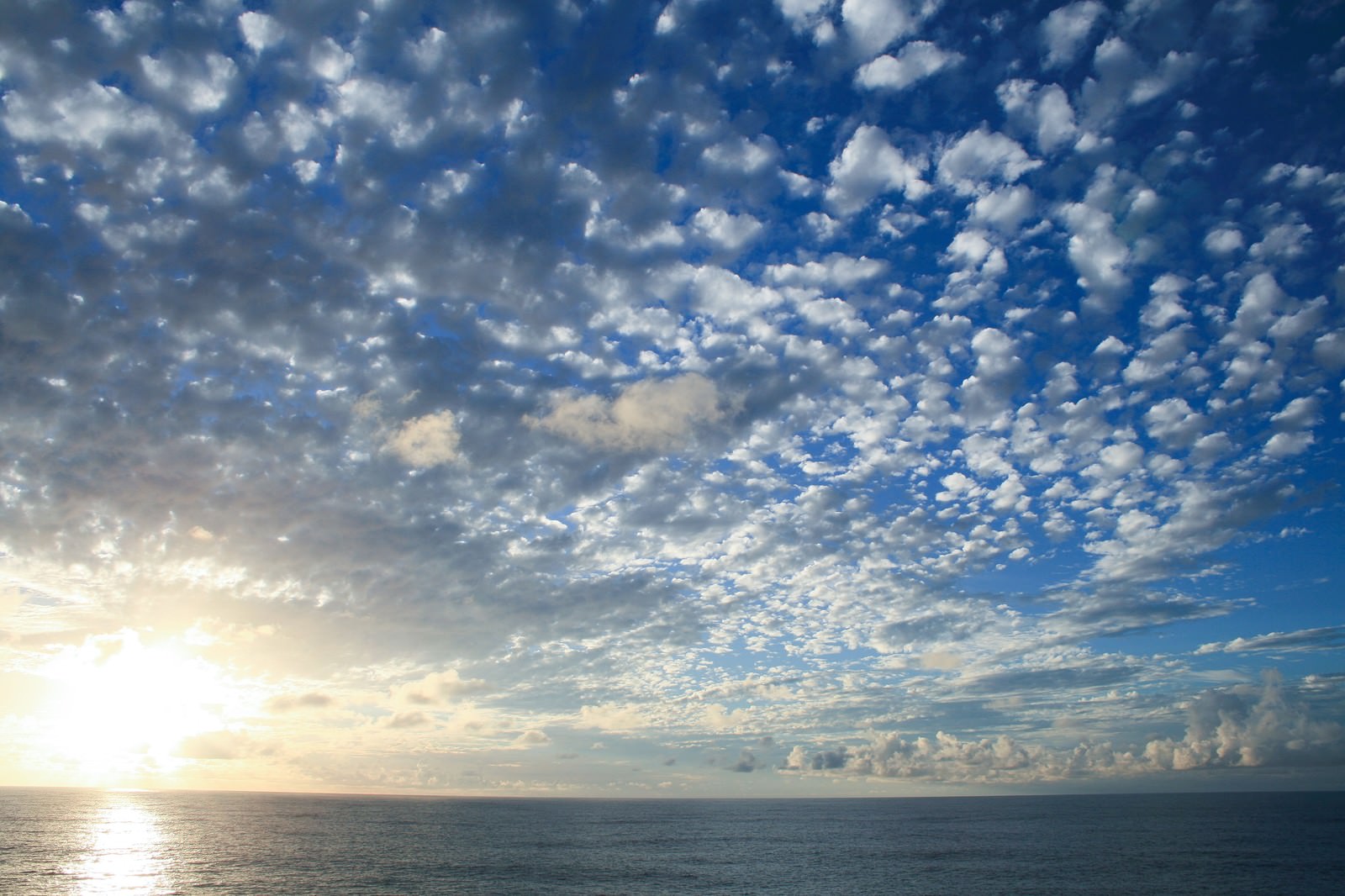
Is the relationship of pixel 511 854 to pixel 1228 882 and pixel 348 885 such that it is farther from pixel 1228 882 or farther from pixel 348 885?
pixel 1228 882

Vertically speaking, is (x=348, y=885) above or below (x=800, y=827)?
above

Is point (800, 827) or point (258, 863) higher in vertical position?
point (258, 863)

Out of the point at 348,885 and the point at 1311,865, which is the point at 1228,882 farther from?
the point at 348,885

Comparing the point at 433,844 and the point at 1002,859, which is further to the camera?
the point at 433,844

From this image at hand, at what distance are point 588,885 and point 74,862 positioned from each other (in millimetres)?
85647

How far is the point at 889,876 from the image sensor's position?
337 feet

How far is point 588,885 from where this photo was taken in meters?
93.8

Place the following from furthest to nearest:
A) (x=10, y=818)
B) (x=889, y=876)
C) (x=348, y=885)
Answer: (x=10, y=818) < (x=889, y=876) < (x=348, y=885)

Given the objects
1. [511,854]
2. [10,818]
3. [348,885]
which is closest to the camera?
[348,885]

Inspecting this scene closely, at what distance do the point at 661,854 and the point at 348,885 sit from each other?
2297 inches

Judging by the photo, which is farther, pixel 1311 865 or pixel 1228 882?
pixel 1311 865

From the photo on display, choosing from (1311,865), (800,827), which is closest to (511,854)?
(800,827)

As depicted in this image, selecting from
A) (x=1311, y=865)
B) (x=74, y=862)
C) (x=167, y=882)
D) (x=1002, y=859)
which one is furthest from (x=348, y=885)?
(x=1311, y=865)

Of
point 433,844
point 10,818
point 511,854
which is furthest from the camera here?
point 10,818
